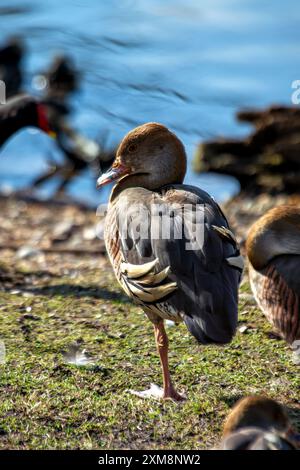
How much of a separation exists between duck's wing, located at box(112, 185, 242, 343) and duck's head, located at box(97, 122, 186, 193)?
0.91ft

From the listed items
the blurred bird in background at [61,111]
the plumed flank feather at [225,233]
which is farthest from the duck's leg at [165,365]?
the blurred bird in background at [61,111]

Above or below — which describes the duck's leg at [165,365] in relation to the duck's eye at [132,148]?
below

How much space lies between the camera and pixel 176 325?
6242 mm

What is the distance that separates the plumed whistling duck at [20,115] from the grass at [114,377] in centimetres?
351

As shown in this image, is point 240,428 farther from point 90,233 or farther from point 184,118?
point 184,118

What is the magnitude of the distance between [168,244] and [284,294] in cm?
114

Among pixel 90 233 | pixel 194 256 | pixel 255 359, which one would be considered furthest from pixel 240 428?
Result: pixel 90 233

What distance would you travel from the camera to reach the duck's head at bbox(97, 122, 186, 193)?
18.1 feet

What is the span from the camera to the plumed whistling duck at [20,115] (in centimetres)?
999

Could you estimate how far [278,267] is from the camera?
5750mm

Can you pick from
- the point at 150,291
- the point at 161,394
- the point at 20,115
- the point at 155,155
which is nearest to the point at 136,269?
the point at 150,291

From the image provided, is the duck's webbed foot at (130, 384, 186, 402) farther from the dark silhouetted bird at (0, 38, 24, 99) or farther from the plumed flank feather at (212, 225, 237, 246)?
the dark silhouetted bird at (0, 38, 24, 99)

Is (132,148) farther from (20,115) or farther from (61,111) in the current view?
(61,111)

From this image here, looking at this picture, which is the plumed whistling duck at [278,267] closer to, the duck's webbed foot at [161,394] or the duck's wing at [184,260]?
the duck's wing at [184,260]
